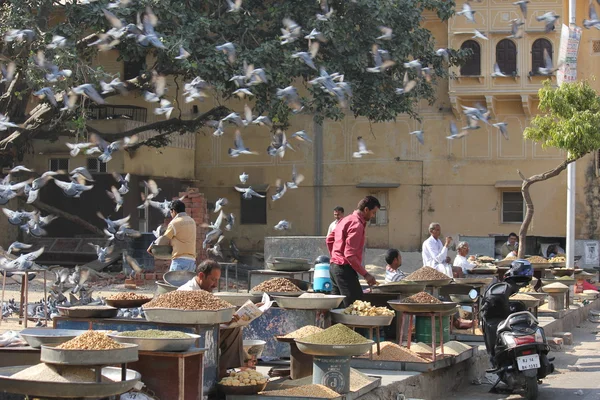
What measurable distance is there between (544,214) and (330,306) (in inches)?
893

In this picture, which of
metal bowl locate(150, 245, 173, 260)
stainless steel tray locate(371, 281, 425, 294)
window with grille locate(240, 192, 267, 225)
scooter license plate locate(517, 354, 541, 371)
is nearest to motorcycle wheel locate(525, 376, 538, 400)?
scooter license plate locate(517, 354, 541, 371)

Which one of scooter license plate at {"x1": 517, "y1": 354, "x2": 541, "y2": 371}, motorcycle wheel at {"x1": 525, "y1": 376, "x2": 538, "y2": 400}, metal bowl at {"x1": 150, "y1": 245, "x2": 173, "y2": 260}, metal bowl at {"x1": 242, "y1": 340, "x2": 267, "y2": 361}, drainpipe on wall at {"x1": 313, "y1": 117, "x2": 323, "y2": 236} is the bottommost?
motorcycle wheel at {"x1": 525, "y1": 376, "x2": 538, "y2": 400}

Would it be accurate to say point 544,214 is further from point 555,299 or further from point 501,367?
point 501,367

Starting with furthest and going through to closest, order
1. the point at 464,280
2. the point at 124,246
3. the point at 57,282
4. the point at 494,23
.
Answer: the point at 494,23 < the point at 124,246 < the point at 57,282 < the point at 464,280

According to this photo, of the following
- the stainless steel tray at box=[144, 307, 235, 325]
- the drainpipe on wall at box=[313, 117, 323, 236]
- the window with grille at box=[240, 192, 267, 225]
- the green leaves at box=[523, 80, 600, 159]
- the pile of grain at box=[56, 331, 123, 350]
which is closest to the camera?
the pile of grain at box=[56, 331, 123, 350]

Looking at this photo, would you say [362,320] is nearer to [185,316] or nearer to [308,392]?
[308,392]

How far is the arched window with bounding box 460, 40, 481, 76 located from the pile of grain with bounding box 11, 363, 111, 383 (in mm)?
26172

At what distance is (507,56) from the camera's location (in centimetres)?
3036

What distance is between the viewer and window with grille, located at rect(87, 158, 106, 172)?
2939 cm

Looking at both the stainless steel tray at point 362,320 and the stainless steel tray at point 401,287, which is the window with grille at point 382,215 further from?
the stainless steel tray at point 362,320

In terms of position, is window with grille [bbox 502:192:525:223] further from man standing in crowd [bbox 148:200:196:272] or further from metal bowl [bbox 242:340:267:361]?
metal bowl [bbox 242:340:267:361]

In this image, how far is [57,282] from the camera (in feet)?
45.0

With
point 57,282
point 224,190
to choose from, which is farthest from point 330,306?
point 224,190

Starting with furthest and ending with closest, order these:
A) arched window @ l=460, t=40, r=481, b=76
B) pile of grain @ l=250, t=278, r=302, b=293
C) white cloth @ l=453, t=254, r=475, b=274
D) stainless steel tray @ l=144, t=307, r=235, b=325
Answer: arched window @ l=460, t=40, r=481, b=76
white cloth @ l=453, t=254, r=475, b=274
pile of grain @ l=250, t=278, r=302, b=293
stainless steel tray @ l=144, t=307, r=235, b=325
